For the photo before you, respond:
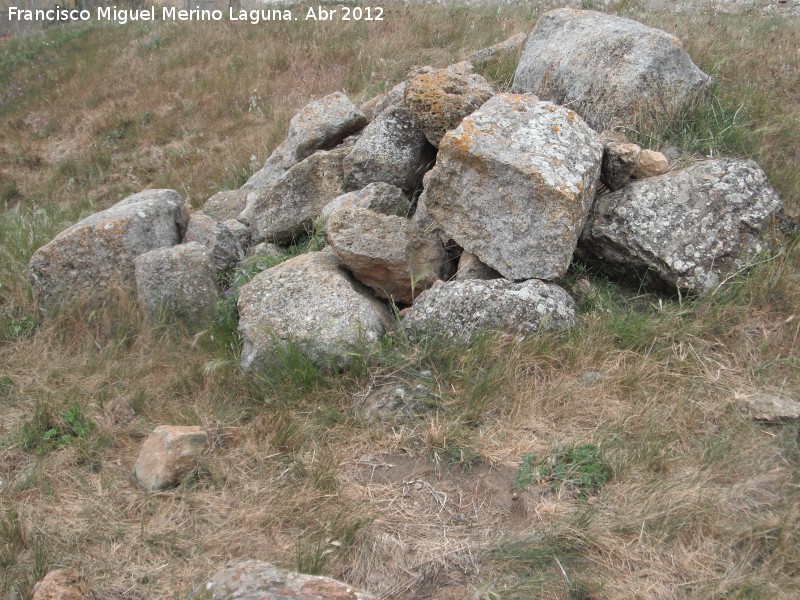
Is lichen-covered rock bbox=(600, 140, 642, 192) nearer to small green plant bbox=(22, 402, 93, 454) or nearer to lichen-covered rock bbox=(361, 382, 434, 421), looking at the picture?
lichen-covered rock bbox=(361, 382, 434, 421)

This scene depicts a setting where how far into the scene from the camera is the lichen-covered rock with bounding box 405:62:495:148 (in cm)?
517

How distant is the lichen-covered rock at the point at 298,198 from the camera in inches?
221

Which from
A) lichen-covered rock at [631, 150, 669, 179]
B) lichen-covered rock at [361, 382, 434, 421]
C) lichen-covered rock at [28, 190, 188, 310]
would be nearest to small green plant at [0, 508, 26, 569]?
lichen-covered rock at [361, 382, 434, 421]

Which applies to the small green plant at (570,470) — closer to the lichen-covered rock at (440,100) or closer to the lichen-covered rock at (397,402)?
the lichen-covered rock at (397,402)

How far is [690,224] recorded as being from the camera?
4453 mm

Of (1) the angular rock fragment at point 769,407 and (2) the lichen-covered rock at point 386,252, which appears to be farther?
(2) the lichen-covered rock at point 386,252

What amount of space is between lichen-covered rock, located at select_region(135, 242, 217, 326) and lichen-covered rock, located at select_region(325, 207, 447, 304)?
949 millimetres

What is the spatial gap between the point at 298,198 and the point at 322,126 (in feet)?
2.92

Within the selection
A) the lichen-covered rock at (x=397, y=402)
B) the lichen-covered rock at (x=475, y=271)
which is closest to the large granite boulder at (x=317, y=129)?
the lichen-covered rock at (x=475, y=271)

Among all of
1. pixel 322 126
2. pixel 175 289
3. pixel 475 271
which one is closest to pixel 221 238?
pixel 175 289

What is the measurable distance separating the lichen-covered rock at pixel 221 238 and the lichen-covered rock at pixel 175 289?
0.41 m

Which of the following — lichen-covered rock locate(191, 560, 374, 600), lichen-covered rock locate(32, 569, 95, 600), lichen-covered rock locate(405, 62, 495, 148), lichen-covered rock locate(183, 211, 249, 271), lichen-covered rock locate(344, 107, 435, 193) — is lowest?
lichen-covered rock locate(32, 569, 95, 600)

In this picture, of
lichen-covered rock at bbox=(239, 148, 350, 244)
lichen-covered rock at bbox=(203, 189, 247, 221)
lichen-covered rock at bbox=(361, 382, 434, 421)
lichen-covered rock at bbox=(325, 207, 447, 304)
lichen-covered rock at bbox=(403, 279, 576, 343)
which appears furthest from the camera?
lichen-covered rock at bbox=(203, 189, 247, 221)

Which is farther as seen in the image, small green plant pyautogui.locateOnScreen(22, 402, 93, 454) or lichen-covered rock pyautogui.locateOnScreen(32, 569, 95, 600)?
small green plant pyautogui.locateOnScreen(22, 402, 93, 454)
